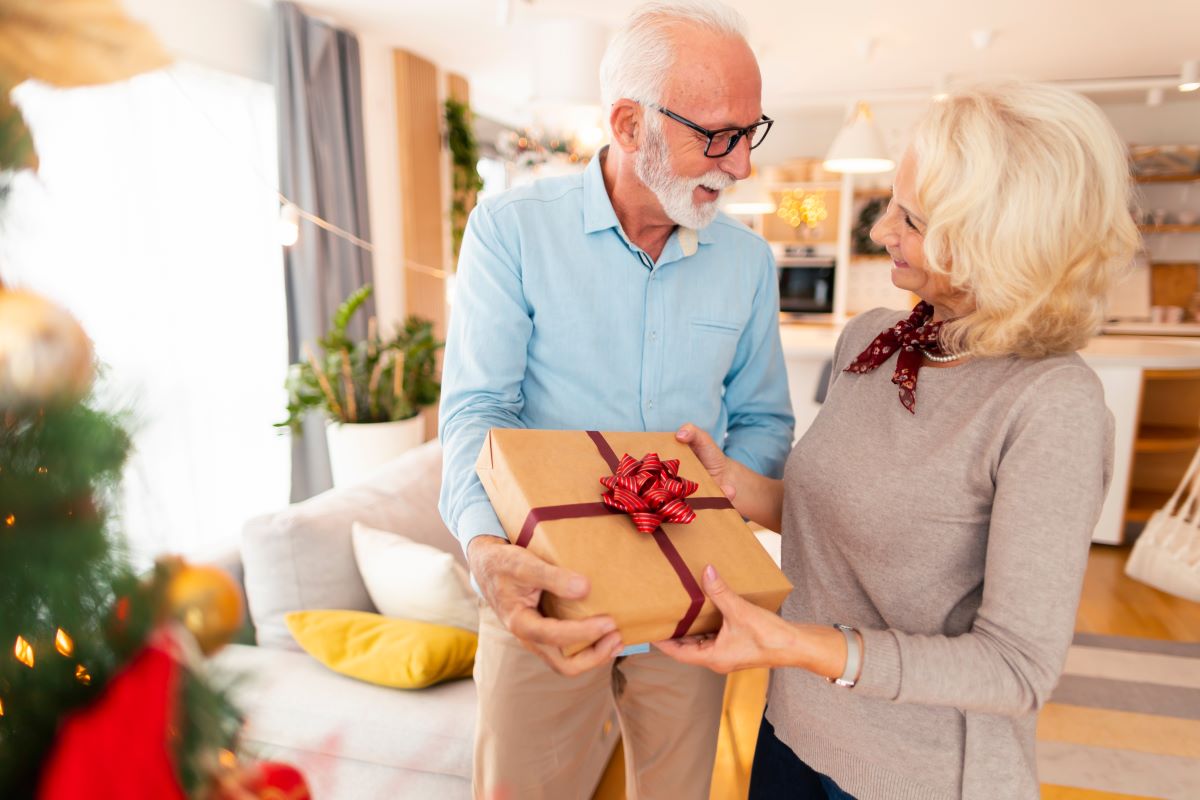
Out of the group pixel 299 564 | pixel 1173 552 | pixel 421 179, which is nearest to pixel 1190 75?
pixel 1173 552

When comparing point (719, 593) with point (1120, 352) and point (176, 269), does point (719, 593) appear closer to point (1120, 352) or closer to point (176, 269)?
point (176, 269)

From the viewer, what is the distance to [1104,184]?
0.89 m

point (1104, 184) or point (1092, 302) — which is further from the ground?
point (1104, 184)

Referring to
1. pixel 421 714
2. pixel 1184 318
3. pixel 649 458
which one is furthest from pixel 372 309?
pixel 1184 318

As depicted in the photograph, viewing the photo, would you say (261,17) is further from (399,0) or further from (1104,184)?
(1104,184)

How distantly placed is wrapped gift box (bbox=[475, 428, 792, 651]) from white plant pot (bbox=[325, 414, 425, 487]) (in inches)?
104

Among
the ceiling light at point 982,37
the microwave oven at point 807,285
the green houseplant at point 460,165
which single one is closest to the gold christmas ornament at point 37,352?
the ceiling light at point 982,37

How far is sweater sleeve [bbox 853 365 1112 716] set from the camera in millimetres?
835

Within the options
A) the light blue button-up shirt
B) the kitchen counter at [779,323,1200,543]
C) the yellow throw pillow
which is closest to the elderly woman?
the light blue button-up shirt

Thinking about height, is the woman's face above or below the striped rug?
above

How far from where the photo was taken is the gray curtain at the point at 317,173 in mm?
4105

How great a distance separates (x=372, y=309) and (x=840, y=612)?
4.42 metres

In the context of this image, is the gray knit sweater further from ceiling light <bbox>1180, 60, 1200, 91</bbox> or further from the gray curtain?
ceiling light <bbox>1180, 60, 1200, 91</bbox>

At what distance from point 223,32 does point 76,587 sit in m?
4.29
